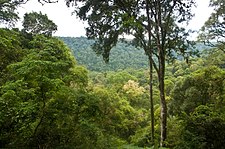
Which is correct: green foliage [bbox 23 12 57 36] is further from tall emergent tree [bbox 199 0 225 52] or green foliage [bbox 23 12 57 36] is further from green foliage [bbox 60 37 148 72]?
green foliage [bbox 60 37 148 72]

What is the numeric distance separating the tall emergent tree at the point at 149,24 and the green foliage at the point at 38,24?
1739cm

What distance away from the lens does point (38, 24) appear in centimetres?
2809

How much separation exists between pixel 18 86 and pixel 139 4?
246 inches

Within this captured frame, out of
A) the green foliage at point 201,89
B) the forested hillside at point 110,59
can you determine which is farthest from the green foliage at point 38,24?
the forested hillside at point 110,59

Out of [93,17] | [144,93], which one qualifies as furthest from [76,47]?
[93,17]

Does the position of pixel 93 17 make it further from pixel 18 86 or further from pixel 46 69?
pixel 18 86

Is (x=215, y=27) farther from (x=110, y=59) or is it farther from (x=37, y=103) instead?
(x=110, y=59)

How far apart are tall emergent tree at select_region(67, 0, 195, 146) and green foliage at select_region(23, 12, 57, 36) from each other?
17.4m

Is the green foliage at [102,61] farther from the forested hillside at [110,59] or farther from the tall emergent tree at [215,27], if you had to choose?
the tall emergent tree at [215,27]

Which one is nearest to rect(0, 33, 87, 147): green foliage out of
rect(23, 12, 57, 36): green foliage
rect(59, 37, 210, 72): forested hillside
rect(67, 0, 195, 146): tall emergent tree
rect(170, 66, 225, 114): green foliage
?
rect(67, 0, 195, 146): tall emergent tree

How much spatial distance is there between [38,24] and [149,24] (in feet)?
66.2

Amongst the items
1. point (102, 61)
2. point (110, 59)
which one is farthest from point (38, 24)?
point (110, 59)

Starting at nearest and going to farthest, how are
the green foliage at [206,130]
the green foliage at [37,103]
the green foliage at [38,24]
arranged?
the green foliage at [37,103] → the green foliage at [206,130] → the green foliage at [38,24]

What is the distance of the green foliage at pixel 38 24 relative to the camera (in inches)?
1099
